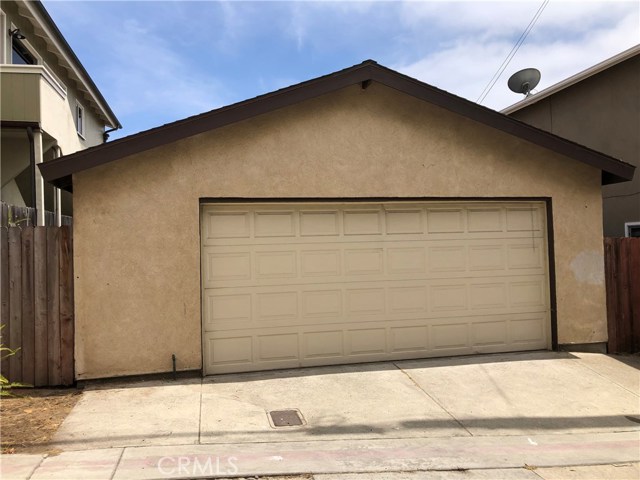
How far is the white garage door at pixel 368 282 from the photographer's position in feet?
22.7

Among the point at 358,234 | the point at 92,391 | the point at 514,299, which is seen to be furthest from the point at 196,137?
the point at 514,299

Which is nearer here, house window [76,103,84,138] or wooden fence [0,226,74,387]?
wooden fence [0,226,74,387]

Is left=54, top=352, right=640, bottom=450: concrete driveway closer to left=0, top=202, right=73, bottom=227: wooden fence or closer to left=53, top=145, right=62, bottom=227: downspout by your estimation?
left=0, top=202, right=73, bottom=227: wooden fence

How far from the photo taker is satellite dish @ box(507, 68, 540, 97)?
13328 mm

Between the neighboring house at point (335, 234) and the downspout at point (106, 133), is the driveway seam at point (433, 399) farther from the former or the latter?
the downspout at point (106, 133)

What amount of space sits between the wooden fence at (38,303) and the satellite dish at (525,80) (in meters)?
12.2

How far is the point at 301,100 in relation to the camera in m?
6.90

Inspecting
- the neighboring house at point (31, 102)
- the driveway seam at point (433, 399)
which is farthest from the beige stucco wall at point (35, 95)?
the driveway seam at point (433, 399)

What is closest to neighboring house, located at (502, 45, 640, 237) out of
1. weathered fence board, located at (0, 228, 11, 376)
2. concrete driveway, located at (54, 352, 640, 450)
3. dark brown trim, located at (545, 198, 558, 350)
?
dark brown trim, located at (545, 198, 558, 350)

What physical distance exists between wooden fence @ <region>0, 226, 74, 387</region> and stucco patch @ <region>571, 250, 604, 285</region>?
24.9 feet

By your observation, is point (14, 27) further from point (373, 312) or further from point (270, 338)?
point (373, 312)

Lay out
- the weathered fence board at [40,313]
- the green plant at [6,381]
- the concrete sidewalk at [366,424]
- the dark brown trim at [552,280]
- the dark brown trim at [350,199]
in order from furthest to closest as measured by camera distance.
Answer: the dark brown trim at [552,280], the dark brown trim at [350,199], the weathered fence board at [40,313], the green plant at [6,381], the concrete sidewalk at [366,424]

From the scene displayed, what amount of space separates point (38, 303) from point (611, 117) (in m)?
12.0

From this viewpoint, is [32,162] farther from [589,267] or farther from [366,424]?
[589,267]
